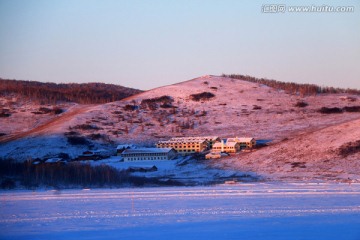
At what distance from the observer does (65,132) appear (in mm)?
77375

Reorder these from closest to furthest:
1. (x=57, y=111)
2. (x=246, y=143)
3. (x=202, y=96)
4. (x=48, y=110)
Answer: (x=246, y=143) < (x=57, y=111) < (x=48, y=110) < (x=202, y=96)

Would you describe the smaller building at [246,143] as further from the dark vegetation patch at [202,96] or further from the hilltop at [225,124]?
the dark vegetation patch at [202,96]

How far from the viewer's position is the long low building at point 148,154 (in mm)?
63938

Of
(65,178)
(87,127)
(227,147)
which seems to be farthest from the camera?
(87,127)

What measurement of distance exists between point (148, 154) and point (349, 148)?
2350 centimetres

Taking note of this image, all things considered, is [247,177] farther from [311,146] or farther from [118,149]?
[118,149]

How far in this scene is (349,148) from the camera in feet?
163

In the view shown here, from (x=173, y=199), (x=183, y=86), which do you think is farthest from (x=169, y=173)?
(x=183, y=86)

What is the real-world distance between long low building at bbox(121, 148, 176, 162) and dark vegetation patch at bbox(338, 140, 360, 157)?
67.6ft

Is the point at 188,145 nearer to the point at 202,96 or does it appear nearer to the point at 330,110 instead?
the point at 330,110

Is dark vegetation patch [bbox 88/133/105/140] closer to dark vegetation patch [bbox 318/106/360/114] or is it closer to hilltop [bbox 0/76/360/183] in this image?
hilltop [bbox 0/76/360/183]

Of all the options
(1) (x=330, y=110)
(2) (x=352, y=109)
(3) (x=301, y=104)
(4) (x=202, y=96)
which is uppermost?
(4) (x=202, y=96)

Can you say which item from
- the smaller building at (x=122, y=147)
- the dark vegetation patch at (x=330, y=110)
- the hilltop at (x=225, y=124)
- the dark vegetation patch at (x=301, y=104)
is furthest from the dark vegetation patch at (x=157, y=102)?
the smaller building at (x=122, y=147)

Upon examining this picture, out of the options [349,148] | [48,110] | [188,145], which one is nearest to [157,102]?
[48,110]
